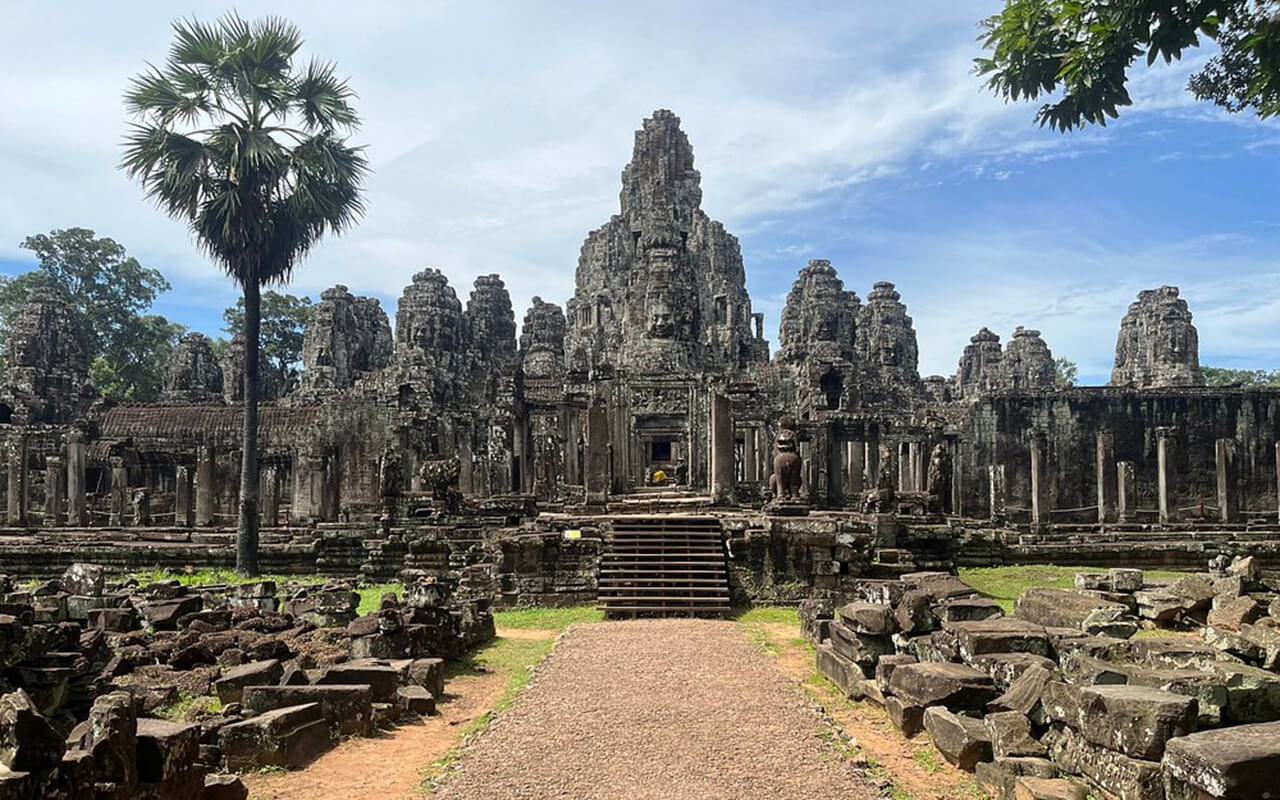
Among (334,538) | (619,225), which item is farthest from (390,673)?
(619,225)

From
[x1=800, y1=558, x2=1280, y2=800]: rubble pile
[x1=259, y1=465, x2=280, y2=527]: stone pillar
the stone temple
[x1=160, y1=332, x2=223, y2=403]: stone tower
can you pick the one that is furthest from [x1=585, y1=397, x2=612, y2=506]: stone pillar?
[x1=160, y1=332, x2=223, y2=403]: stone tower

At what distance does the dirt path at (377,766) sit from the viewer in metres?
5.85

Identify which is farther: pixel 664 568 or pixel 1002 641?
pixel 664 568

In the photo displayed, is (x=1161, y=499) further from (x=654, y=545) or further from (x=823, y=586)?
(x=654, y=545)

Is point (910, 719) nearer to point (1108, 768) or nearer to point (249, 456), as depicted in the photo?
point (1108, 768)

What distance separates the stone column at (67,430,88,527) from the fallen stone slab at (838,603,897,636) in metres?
21.9

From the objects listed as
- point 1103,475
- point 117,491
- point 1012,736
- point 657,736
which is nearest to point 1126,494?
point 1103,475

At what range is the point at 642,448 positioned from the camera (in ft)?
111

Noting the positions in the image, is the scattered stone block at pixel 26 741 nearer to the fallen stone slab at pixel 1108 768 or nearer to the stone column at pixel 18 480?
the fallen stone slab at pixel 1108 768

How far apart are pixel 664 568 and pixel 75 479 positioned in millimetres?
17757

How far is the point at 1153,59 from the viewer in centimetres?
812

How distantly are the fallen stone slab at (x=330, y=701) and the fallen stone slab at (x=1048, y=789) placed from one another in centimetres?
483

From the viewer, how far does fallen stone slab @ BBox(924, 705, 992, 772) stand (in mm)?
6102

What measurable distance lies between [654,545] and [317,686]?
810 centimetres
